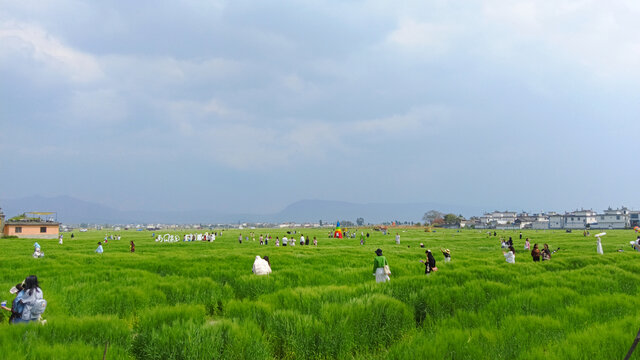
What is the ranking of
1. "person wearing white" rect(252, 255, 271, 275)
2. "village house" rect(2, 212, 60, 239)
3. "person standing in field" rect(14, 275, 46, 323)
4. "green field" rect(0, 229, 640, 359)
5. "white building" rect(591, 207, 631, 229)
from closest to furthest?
"green field" rect(0, 229, 640, 359) < "person standing in field" rect(14, 275, 46, 323) < "person wearing white" rect(252, 255, 271, 275) < "village house" rect(2, 212, 60, 239) < "white building" rect(591, 207, 631, 229)

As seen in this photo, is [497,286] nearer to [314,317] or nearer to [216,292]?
[314,317]

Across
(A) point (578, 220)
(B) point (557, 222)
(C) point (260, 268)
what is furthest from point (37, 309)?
(B) point (557, 222)

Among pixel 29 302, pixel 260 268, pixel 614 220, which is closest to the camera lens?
pixel 29 302

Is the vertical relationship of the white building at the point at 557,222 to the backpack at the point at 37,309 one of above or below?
below

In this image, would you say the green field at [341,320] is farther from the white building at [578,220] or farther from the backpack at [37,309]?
the white building at [578,220]

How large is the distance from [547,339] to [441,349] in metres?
2.61

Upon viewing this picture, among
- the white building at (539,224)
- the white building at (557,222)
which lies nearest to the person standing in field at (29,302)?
the white building at (557,222)

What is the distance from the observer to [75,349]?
6621 millimetres

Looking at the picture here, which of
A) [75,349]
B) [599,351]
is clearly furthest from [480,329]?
[75,349]

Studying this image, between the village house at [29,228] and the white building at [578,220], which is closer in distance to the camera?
the village house at [29,228]

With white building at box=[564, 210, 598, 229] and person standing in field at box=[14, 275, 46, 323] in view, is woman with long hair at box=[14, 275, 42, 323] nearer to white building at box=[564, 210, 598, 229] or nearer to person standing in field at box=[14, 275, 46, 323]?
person standing in field at box=[14, 275, 46, 323]

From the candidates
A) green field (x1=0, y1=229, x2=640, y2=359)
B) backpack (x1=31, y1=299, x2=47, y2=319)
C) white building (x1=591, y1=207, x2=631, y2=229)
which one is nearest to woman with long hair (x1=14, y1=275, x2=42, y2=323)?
backpack (x1=31, y1=299, x2=47, y2=319)

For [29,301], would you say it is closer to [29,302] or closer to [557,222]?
[29,302]

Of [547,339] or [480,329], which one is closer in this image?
[547,339]
